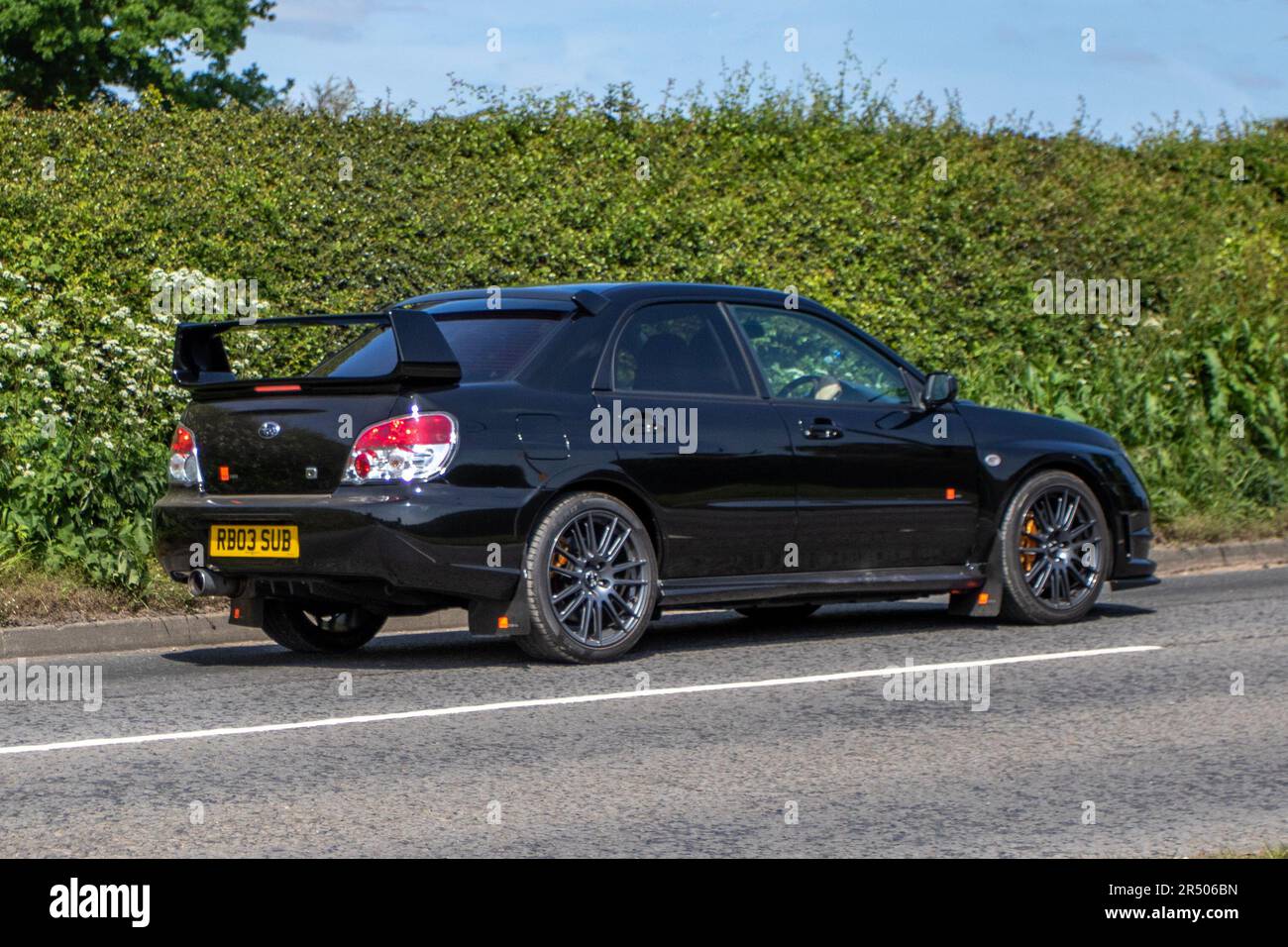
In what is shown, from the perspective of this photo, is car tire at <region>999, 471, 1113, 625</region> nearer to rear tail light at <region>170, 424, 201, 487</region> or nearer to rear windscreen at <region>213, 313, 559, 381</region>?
rear windscreen at <region>213, 313, 559, 381</region>

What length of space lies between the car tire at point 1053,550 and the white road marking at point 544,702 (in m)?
0.86

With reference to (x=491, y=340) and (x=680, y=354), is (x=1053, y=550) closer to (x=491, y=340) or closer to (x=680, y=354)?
(x=680, y=354)

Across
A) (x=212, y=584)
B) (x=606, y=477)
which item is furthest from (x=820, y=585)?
(x=212, y=584)

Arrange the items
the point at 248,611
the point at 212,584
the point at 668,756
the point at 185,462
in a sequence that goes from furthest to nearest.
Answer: the point at 248,611
the point at 185,462
the point at 212,584
the point at 668,756

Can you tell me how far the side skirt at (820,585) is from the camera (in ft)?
29.3

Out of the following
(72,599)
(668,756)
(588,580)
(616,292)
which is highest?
(616,292)

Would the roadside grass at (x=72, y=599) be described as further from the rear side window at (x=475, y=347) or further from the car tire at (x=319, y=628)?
the rear side window at (x=475, y=347)

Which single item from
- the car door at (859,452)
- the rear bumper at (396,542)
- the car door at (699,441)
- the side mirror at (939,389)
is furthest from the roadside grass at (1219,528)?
the rear bumper at (396,542)

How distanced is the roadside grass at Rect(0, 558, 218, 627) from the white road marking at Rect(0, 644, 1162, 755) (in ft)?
10.8

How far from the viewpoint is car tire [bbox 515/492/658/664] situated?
8.40 metres

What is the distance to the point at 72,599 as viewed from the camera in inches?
406

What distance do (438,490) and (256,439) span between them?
985 mm

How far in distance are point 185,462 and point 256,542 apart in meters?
0.72
